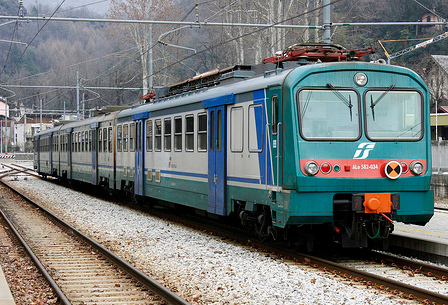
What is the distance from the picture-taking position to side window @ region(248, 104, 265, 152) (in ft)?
→ 35.5

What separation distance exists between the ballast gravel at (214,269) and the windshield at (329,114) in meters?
1.99

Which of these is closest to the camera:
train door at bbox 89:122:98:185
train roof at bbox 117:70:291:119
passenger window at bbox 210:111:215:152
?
train roof at bbox 117:70:291:119

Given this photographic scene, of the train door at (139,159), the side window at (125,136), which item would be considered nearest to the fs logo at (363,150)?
the train door at (139,159)

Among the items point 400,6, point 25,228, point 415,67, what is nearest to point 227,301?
point 25,228

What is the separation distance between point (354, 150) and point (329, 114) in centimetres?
65

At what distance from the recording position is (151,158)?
17.2 m

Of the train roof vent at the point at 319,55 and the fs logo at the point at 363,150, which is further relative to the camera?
the train roof vent at the point at 319,55

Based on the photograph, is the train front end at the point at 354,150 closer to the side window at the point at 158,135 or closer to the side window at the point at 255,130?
the side window at the point at 255,130

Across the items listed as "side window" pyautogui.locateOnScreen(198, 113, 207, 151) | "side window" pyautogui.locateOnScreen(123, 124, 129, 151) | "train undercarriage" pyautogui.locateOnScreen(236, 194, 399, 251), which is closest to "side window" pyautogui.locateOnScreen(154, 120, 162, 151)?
"side window" pyautogui.locateOnScreen(198, 113, 207, 151)

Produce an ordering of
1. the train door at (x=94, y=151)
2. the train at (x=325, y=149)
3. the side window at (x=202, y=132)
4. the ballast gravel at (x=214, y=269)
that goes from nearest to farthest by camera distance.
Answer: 1. the ballast gravel at (x=214, y=269)
2. the train at (x=325, y=149)
3. the side window at (x=202, y=132)
4. the train door at (x=94, y=151)

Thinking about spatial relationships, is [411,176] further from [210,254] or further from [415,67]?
[415,67]

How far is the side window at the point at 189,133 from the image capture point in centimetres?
1421

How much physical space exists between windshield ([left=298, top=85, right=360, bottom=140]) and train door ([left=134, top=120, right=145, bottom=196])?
28.3 feet

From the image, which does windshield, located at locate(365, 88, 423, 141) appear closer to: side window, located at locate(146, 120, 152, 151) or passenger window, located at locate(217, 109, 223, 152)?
passenger window, located at locate(217, 109, 223, 152)
